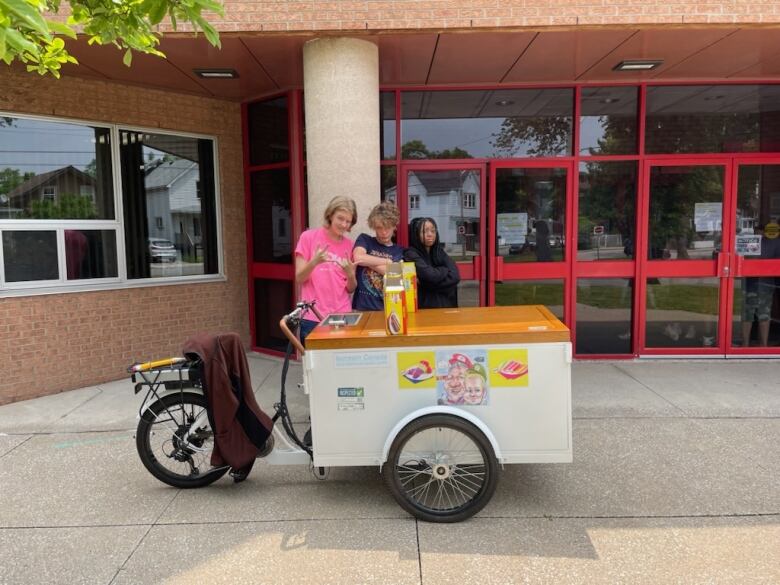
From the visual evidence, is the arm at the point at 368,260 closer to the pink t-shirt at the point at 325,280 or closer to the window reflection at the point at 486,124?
the pink t-shirt at the point at 325,280

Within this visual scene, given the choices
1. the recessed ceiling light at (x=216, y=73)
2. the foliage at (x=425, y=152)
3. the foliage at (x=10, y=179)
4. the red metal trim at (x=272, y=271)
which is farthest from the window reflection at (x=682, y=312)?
the foliage at (x=10, y=179)

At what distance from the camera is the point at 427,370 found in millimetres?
3002

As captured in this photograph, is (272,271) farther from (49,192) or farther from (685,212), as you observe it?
(685,212)

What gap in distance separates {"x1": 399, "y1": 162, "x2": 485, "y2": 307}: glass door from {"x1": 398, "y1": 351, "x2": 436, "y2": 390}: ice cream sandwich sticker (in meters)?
3.45

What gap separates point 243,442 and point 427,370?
1202 millimetres

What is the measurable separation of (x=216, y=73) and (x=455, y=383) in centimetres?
437

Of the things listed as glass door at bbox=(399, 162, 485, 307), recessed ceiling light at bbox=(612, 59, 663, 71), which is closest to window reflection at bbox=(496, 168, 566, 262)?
glass door at bbox=(399, 162, 485, 307)

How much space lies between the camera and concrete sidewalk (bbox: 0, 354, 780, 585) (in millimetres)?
2727

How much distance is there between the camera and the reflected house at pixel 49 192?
18.0 feet

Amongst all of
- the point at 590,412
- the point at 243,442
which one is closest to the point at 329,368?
the point at 243,442

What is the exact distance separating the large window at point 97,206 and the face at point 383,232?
339 centimetres

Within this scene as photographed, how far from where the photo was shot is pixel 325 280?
4.01m

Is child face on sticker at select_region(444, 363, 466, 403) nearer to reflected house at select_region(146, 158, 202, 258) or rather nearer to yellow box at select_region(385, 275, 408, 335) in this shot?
yellow box at select_region(385, 275, 408, 335)

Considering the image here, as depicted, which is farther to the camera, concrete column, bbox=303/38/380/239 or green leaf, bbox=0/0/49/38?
concrete column, bbox=303/38/380/239
